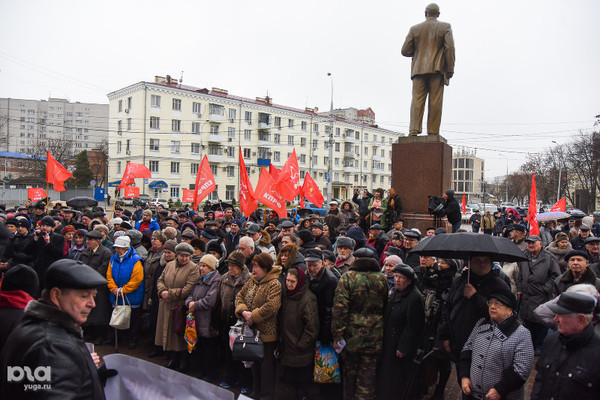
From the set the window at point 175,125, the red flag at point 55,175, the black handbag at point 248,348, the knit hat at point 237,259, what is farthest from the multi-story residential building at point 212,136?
the black handbag at point 248,348

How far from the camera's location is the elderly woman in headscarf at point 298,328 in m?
4.89

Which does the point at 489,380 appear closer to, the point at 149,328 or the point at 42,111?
the point at 149,328

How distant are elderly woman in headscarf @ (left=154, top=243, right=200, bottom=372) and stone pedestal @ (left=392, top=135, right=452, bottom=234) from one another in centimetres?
588

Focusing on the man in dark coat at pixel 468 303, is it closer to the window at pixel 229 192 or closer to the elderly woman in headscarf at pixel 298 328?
the elderly woman in headscarf at pixel 298 328

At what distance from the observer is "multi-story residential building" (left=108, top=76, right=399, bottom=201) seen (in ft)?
169

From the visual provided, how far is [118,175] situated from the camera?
5466 centimetres

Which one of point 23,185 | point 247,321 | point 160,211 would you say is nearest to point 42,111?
point 23,185

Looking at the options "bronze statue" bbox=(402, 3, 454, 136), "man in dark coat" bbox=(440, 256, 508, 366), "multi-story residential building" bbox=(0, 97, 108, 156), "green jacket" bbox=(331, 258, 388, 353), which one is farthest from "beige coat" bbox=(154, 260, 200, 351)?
"multi-story residential building" bbox=(0, 97, 108, 156)

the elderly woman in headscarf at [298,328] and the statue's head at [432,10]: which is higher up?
the statue's head at [432,10]

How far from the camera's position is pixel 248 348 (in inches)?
185

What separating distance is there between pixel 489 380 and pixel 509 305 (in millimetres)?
646

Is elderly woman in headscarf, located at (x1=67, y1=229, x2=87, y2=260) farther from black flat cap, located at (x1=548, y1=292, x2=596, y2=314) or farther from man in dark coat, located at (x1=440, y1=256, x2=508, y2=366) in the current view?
black flat cap, located at (x1=548, y1=292, x2=596, y2=314)

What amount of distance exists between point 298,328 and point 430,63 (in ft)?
25.9

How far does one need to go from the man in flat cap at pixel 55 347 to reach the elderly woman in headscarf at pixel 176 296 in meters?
3.80
